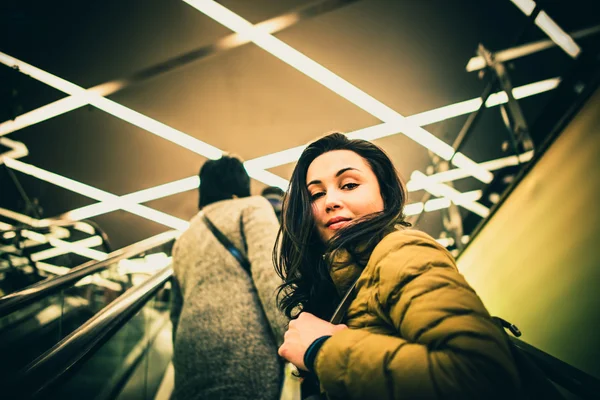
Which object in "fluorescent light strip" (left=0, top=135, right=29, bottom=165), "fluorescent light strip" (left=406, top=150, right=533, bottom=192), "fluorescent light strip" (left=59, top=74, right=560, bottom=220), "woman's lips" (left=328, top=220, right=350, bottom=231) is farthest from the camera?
"fluorescent light strip" (left=0, top=135, right=29, bottom=165)

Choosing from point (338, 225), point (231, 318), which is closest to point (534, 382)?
point (338, 225)

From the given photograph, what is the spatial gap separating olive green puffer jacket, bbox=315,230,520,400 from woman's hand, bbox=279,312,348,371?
92mm

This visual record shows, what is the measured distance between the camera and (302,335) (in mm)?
816

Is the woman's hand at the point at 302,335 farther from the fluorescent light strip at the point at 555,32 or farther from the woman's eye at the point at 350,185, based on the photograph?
the fluorescent light strip at the point at 555,32

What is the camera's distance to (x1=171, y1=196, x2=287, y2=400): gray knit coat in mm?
1148

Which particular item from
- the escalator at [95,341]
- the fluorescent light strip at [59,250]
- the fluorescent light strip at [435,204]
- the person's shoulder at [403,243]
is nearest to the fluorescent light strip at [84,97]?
the fluorescent light strip at [59,250]

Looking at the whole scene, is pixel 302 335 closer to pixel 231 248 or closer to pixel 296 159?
pixel 231 248

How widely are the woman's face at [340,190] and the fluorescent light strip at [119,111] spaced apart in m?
2.38

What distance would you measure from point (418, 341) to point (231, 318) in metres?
0.93

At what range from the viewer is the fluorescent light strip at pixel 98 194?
550 cm

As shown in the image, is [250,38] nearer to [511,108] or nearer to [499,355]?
[511,108]

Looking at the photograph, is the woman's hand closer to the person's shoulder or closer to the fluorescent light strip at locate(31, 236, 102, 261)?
the person's shoulder

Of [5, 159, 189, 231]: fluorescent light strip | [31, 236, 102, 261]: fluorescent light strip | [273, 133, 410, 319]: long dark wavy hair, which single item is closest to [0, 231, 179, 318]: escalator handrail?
[273, 133, 410, 319]: long dark wavy hair

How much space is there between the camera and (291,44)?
379 cm
